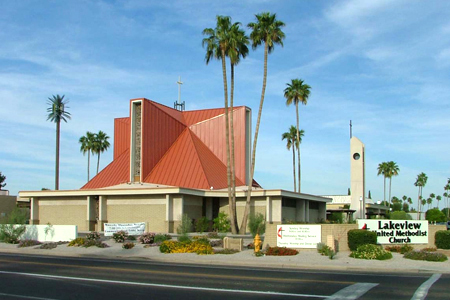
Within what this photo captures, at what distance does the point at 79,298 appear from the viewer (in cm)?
1262

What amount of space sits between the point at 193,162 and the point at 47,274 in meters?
33.6

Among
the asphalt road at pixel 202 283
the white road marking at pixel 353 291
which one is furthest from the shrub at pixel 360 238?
the white road marking at pixel 353 291

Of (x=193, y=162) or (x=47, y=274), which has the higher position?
(x=193, y=162)

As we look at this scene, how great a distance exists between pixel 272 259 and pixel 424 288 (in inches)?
394

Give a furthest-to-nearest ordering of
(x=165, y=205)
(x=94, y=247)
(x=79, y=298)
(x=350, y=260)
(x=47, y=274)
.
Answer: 1. (x=165, y=205)
2. (x=94, y=247)
3. (x=350, y=260)
4. (x=47, y=274)
5. (x=79, y=298)

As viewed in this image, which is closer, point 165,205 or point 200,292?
point 200,292

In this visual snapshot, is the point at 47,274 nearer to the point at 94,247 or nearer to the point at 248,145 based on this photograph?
the point at 94,247

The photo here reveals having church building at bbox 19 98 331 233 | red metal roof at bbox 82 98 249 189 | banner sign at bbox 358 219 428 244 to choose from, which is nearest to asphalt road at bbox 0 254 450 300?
banner sign at bbox 358 219 428 244

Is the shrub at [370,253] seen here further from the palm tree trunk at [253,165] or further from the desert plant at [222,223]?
the desert plant at [222,223]

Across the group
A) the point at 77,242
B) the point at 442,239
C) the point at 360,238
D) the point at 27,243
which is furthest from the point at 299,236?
the point at 27,243

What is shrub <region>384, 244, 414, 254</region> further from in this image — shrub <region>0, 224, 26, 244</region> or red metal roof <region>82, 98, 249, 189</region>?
shrub <region>0, 224, 26, 244</region>

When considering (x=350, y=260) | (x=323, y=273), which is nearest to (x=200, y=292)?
(x=323, y=273)

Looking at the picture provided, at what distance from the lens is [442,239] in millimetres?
27188

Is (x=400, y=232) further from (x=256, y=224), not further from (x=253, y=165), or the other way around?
(x=253, y=165)
